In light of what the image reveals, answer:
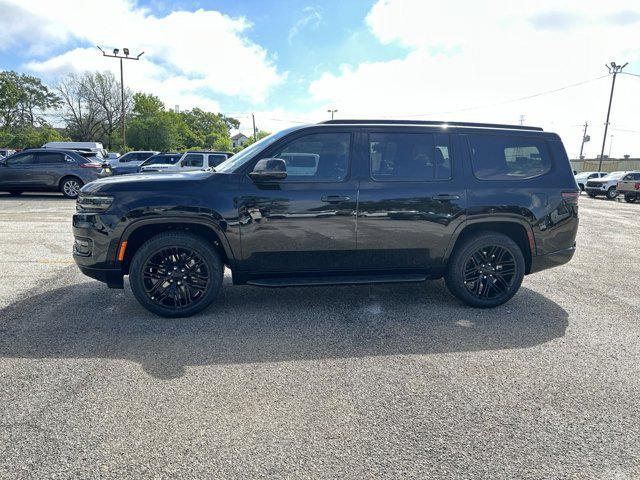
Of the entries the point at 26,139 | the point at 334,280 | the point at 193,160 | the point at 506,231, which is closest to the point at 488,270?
the point at 506,231

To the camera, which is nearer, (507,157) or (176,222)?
(176,222)

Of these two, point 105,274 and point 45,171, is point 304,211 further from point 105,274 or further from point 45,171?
point 45,171

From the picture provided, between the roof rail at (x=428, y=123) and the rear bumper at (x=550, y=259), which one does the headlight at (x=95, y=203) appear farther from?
the rear bumper at (x=550, y=259)

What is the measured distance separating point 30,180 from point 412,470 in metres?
16.6

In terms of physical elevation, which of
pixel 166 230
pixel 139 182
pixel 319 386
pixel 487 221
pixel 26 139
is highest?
pixel 26 139

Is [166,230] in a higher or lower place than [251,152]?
lower

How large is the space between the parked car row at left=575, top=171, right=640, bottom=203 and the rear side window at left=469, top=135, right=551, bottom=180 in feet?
61.3

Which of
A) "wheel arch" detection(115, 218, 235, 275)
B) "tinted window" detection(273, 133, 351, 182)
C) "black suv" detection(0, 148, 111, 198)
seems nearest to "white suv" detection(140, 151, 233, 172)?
"black suv" detection(0, 148, 111, 198)

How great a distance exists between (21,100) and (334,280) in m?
75.0

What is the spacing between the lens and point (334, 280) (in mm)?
4363

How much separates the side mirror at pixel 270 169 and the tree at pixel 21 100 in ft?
229

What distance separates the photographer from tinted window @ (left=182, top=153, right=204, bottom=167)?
18.0 m

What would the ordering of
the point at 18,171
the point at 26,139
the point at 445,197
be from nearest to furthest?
the point at 445,197, the point at 18,171, the point at 26,139

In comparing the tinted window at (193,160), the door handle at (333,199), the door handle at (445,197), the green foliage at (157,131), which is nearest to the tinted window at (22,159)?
the tinted window at (193,160)
